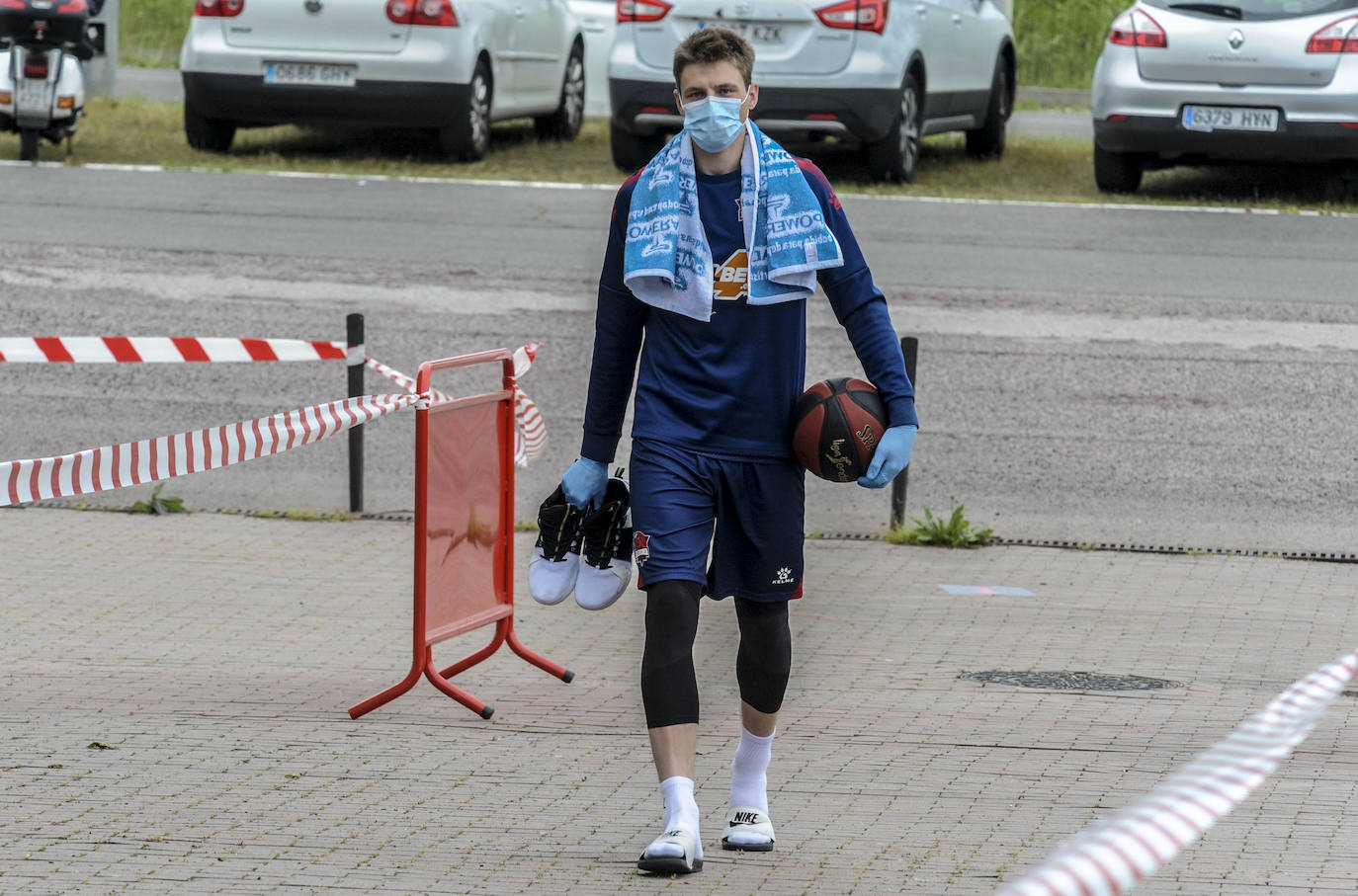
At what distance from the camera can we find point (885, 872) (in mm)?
4559

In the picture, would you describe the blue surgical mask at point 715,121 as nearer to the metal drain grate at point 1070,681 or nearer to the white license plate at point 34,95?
the metal drain grate at point 1070,681

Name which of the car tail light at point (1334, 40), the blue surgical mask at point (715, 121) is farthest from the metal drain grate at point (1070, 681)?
the car tail light at point (1334, 40)

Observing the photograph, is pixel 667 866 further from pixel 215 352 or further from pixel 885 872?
pixel 215 352

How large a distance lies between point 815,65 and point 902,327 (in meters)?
4.18

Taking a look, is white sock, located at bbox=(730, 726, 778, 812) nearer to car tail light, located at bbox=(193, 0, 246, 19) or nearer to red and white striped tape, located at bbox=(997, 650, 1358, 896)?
red and white striped tape, located at bbox=(997, 650, 1358, 896)

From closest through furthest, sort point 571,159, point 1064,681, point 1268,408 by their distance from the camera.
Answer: point 1064,681 → point 1268,408 → point 571,159

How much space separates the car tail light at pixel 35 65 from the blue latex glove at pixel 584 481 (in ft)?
40.9

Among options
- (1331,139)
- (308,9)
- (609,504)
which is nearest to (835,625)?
(609,504)

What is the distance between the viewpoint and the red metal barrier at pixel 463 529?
5.95 meters

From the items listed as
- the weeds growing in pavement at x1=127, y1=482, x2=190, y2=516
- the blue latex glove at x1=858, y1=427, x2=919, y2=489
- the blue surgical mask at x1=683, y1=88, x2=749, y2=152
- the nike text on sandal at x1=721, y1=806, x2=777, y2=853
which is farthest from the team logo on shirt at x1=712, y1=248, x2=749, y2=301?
the weeds growing in pavement at x1=127, y1=482, x2=190, y2=516

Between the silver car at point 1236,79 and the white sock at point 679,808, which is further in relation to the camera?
the silver car at point 1236,79

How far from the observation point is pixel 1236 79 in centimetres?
1512

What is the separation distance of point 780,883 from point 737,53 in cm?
191

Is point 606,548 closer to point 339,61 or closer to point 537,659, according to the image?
point 537,659
